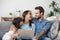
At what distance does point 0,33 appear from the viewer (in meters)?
2.86

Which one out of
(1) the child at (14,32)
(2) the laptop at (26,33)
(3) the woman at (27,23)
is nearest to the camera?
(1) the child at (14,32)

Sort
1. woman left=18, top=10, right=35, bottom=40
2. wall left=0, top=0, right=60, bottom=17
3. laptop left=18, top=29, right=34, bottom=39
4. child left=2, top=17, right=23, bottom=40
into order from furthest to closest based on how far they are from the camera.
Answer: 1. wall left=0, top=0, right=60, bottom=17
2. woman left=18, top=10, right=35, bottom=40
3. laptop left=18, top=29, right=34, bottom=39
4. child left=2, top=17, right=23, bottom=40

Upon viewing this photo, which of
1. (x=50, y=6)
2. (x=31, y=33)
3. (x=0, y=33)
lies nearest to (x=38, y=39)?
(x=31, y=33)

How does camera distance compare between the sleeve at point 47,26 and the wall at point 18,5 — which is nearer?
the sleeve at point 47,26

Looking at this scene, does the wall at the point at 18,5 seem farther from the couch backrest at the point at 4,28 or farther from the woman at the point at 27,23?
the woman at the point at 27,23

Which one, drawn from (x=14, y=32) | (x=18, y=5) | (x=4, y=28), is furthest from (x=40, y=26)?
(x=18, y=5)

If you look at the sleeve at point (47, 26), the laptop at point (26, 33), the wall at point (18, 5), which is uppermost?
the wall at point (18, 5)

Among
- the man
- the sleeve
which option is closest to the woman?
the man

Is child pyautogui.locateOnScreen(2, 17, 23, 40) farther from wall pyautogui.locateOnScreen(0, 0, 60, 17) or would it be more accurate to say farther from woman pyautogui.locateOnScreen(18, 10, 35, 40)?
wall pyautogui.locateOnScreen(0, 0, 60, 17)

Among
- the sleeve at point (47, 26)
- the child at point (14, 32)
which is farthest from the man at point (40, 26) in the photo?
the child at point (14, 32)

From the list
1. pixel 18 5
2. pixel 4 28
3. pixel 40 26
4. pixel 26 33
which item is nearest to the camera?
pixel 26 33

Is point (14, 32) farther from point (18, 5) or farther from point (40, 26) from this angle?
point (18, 5)

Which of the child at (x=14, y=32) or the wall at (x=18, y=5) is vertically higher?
the wall at (x=18, y=5)

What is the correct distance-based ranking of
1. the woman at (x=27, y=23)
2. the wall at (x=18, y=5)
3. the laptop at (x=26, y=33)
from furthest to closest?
the wall at (x=18, y=5) < the woman at (x=27, y=23) < the laptop at (x=26, y=33)
